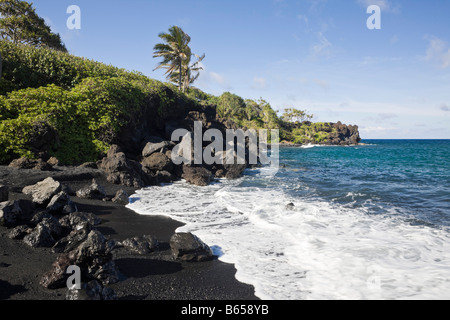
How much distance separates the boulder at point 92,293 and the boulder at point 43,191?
15.0ft

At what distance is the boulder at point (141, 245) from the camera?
5.79 metres

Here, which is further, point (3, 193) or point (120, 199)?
point (120, 199)

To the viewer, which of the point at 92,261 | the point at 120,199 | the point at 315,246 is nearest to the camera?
the point at 92,261

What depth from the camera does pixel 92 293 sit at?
3.95 m

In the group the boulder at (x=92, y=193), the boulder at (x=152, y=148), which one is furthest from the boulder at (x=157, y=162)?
the boulder at (x=92, y=193)

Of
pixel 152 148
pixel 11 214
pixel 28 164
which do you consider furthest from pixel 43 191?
pixel 152 148

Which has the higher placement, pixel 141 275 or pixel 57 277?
pixel 57 277

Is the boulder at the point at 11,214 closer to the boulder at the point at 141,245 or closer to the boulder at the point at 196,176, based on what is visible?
the boulder at the point at 141,245

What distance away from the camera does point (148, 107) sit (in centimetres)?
1950

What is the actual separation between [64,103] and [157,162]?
5.81 m

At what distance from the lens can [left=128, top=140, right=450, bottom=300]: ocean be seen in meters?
4.98

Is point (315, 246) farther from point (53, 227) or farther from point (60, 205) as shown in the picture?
point (60, 205)
